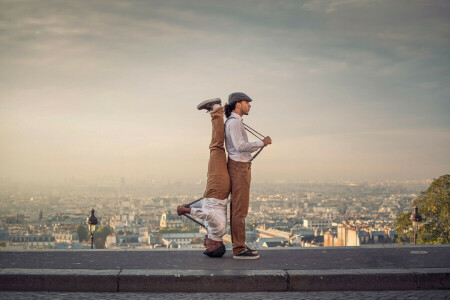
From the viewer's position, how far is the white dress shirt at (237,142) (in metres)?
8.07

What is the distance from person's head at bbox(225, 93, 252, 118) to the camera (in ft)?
28.0

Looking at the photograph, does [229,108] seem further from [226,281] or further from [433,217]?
[433,217]

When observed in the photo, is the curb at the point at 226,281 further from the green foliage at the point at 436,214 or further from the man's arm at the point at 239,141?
the green foliage at the point at 436,214

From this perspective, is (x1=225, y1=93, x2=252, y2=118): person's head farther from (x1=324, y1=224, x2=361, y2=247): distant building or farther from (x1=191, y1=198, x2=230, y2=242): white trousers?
(x1=324, y1=224, x2=361, y2=247): distant building

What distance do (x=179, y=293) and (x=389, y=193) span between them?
87.6 metres

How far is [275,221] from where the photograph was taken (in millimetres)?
91250

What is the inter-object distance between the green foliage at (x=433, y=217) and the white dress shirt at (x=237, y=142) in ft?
77.6

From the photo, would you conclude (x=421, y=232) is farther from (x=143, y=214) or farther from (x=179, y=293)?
(x=143, y=214)

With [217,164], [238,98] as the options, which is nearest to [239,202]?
[217,164]

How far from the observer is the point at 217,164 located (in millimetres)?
8203

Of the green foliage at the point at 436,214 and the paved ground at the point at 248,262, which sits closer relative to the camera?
the paved ground at the point at 248,262

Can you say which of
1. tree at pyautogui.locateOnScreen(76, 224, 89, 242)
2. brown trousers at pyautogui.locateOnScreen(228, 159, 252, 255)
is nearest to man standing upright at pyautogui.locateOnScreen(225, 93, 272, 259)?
brown trousers at pyautogui.locateOnScreen(228, 159, 252, 255)

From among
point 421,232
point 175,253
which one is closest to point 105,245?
point 421,232

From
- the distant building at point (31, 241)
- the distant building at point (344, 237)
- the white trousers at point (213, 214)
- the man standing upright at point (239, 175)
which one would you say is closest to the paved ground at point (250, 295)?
the man standing upright at point (239, 175)
